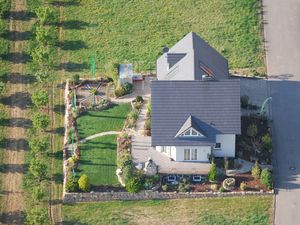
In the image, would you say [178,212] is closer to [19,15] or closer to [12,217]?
[12,217]

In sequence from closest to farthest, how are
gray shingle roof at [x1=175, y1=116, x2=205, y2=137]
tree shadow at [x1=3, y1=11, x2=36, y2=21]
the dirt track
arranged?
the dirt track < gray shingle roof at [x1=175, y1=116, x2=205, y2=137] < tree shadow at [x1=3, y1=11, x2=36, y2=21]

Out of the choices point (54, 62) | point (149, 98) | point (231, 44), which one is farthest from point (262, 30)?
point (54, 62)

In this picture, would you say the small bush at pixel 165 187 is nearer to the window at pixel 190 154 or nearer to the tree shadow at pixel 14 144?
the window at pixel 190 154

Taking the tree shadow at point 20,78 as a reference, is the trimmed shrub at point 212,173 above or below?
below

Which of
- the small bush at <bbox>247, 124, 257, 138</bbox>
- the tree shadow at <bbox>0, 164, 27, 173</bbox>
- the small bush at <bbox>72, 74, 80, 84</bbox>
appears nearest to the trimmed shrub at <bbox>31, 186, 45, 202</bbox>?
the tree shadow at <bbox>0, 164, 27, 173</bbox>

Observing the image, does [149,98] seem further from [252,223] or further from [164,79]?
[252,223]

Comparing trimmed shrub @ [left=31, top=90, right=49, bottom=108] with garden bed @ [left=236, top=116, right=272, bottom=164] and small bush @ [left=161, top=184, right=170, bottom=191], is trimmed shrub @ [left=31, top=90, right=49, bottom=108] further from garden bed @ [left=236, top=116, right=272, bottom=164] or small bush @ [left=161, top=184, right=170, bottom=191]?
garden bed @ [left=236, top=116, right=272, bottom=164]

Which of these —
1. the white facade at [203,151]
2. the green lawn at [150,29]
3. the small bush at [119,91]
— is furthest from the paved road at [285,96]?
the small bush at [119,91]
